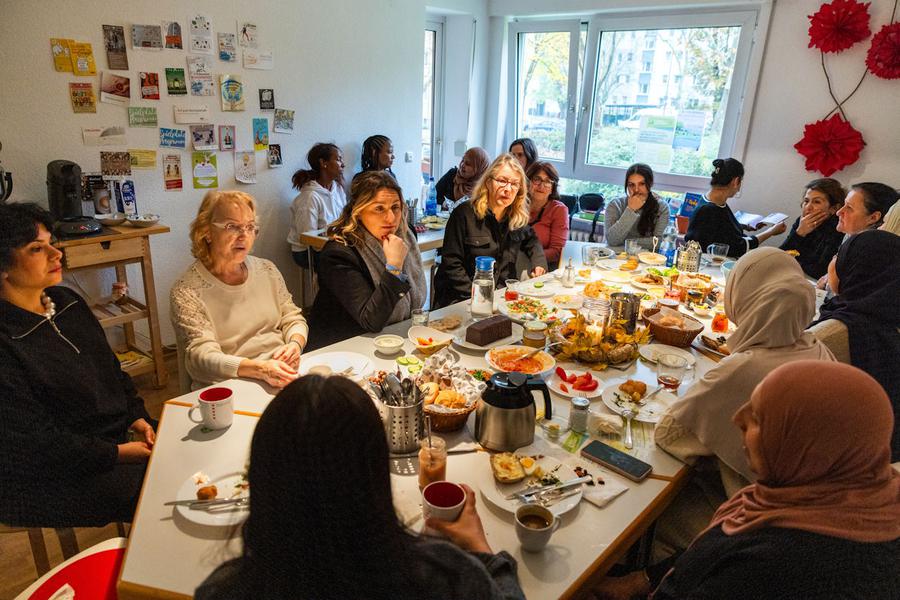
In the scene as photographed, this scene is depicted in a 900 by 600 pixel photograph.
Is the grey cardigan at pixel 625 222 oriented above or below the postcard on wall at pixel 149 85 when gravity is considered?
below

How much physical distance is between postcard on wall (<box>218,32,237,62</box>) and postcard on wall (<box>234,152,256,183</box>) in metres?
0.63

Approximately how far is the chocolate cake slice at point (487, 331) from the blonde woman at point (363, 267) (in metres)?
0.33

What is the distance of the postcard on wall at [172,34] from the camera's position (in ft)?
11.5

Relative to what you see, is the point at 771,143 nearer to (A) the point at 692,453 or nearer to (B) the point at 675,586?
(A) the point at 692,453

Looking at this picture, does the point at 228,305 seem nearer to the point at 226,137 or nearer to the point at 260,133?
the point at 226,137

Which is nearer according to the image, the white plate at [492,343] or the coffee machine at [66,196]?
the white plate at [492,343]

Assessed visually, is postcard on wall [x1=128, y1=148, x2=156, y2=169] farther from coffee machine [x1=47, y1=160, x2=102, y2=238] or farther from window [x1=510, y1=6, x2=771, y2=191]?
window [x1=510, y1=6, x2=771, y2=191]

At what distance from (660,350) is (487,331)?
26.7 inches

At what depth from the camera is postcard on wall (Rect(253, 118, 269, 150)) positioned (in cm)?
412

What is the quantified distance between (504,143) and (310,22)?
2.48 meters

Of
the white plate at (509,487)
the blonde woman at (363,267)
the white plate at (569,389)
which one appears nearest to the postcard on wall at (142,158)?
the blonde woman at (363,267)

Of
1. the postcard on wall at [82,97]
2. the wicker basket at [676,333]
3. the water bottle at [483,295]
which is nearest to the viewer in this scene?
the wicker basket at [676,333]

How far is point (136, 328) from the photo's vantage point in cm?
377

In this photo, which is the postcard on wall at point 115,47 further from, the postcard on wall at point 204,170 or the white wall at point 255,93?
the postcard on wall at point 204,170
